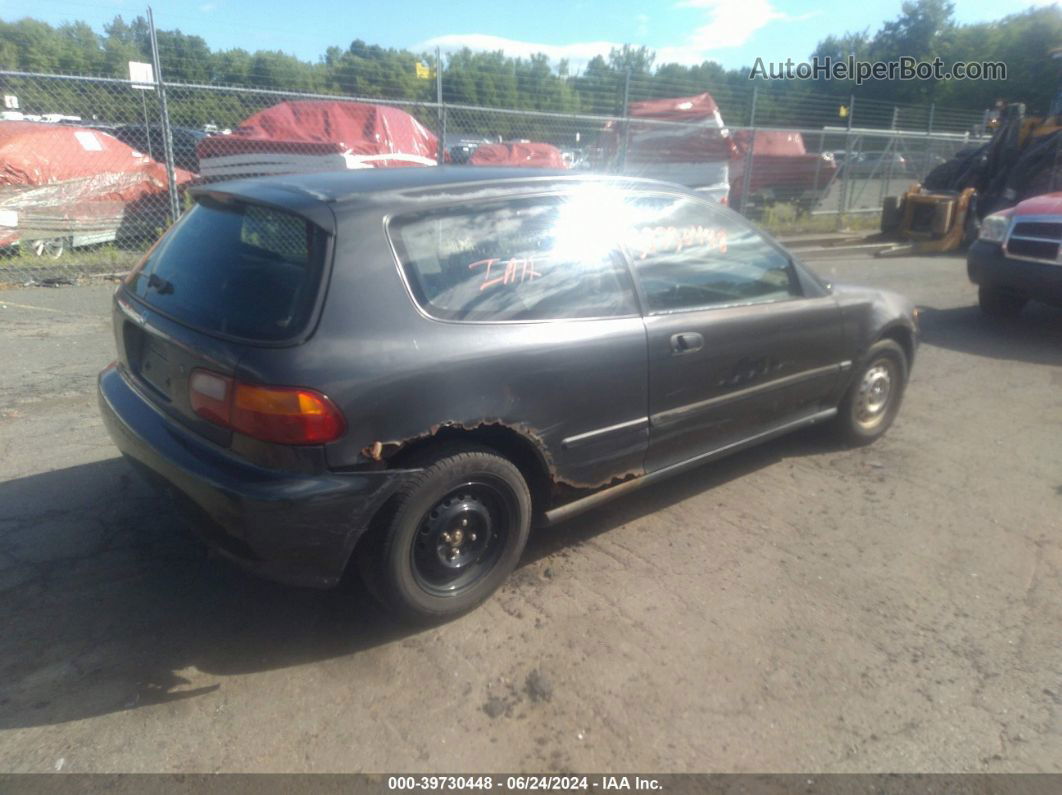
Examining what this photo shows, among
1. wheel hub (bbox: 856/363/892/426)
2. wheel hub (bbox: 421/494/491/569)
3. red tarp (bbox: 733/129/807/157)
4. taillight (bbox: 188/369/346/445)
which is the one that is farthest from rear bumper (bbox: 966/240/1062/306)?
red tarp (bbox: 733/129/807/157)

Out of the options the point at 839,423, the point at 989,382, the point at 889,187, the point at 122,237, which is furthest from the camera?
the point at 889,187

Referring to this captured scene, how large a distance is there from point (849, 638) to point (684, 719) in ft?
2.79

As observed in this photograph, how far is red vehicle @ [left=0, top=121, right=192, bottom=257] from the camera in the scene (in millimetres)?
8898

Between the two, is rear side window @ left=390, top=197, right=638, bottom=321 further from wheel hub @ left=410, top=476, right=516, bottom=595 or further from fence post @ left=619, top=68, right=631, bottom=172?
fence post @ left=619, top=68, right=631, bottom=172

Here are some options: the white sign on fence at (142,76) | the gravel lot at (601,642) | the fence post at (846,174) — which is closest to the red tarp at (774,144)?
the fence post at (846,174)

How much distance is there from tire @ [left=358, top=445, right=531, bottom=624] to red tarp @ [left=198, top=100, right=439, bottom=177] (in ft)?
28.4

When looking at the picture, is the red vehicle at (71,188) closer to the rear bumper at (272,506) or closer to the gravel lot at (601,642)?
the gravel lot at (601,642)

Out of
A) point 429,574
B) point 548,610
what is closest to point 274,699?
point 429,574

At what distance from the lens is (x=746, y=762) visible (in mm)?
2488

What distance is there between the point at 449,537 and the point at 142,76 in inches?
314

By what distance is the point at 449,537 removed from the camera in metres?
3.07

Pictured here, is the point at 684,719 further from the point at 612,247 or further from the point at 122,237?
the point at 122,237

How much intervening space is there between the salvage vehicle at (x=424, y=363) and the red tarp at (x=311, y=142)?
8013 millimetres
